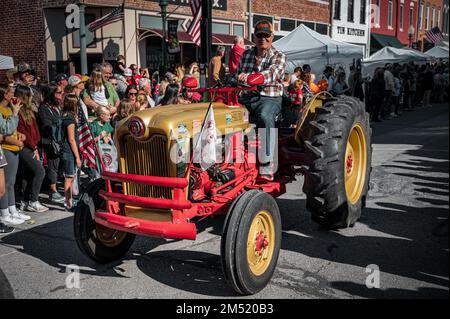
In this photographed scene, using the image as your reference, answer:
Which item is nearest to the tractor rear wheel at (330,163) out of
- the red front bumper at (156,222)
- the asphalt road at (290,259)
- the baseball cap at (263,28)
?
the asphalt road at (290,259)

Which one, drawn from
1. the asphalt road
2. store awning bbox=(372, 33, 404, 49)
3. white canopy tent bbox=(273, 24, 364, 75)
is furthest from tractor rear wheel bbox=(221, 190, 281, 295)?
store awning bbox=(372, 33, 404, 49)

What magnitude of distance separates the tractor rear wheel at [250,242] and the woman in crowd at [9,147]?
10.5 feet

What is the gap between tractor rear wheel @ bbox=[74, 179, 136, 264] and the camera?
411cm

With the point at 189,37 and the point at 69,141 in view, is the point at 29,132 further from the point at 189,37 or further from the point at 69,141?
the point at 189,37

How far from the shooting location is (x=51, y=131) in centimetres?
661

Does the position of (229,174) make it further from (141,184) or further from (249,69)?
(249,69)

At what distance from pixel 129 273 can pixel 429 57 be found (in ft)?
72.6

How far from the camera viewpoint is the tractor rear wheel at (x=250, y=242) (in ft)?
11.3

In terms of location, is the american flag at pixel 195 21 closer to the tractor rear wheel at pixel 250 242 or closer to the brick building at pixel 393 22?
the tractor rear wheel at pixel 250 242

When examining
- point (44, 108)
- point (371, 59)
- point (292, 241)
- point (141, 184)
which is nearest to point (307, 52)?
point (371, 59)

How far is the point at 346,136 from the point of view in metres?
4.74

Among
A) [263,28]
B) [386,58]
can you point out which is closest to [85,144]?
[263,28]

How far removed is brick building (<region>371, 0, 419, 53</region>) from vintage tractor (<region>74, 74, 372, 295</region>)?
672 inches

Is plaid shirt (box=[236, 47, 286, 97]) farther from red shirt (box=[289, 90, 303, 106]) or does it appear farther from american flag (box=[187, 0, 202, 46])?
american flag (box=[187, 0, 202, 46])
